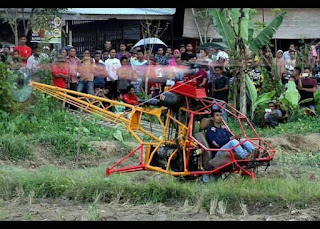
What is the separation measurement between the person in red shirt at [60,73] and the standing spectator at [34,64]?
41 centimetres

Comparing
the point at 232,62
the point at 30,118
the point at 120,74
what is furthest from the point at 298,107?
the point at 30,118

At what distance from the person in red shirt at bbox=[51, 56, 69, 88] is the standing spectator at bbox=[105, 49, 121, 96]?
1.18m

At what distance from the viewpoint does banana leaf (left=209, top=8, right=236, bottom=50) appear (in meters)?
19.2

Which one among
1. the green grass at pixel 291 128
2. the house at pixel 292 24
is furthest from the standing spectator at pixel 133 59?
the house at pixel 292 24

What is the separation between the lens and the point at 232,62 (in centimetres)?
1950

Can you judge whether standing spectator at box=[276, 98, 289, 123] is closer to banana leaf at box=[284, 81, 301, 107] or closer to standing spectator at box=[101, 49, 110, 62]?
banana leaf at box=[284, 81, 301, 107]

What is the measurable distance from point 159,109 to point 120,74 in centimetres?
689

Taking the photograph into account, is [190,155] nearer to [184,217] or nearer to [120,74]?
[184,217]

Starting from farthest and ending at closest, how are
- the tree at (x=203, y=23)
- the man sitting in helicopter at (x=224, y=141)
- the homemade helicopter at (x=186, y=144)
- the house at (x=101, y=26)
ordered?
the tree at (x=203, y=23) < the house at (x=101, y=26) < the homemade helicopter at (x=186, y=144) < the man sitting in helicopter at (x=224, y=141)

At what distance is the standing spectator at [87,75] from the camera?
18781 millimetres

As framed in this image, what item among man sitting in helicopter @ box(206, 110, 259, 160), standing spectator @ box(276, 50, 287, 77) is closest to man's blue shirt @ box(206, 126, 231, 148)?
man sitting in helicopter @ box(206, 110, 259, 160)

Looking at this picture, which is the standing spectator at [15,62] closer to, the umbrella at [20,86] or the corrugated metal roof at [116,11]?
the umbrella at [20,86]

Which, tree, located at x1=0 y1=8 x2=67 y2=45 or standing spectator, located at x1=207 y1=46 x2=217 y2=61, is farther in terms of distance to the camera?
tree, located at x1=0 y1=8 x2=67 y2=45
